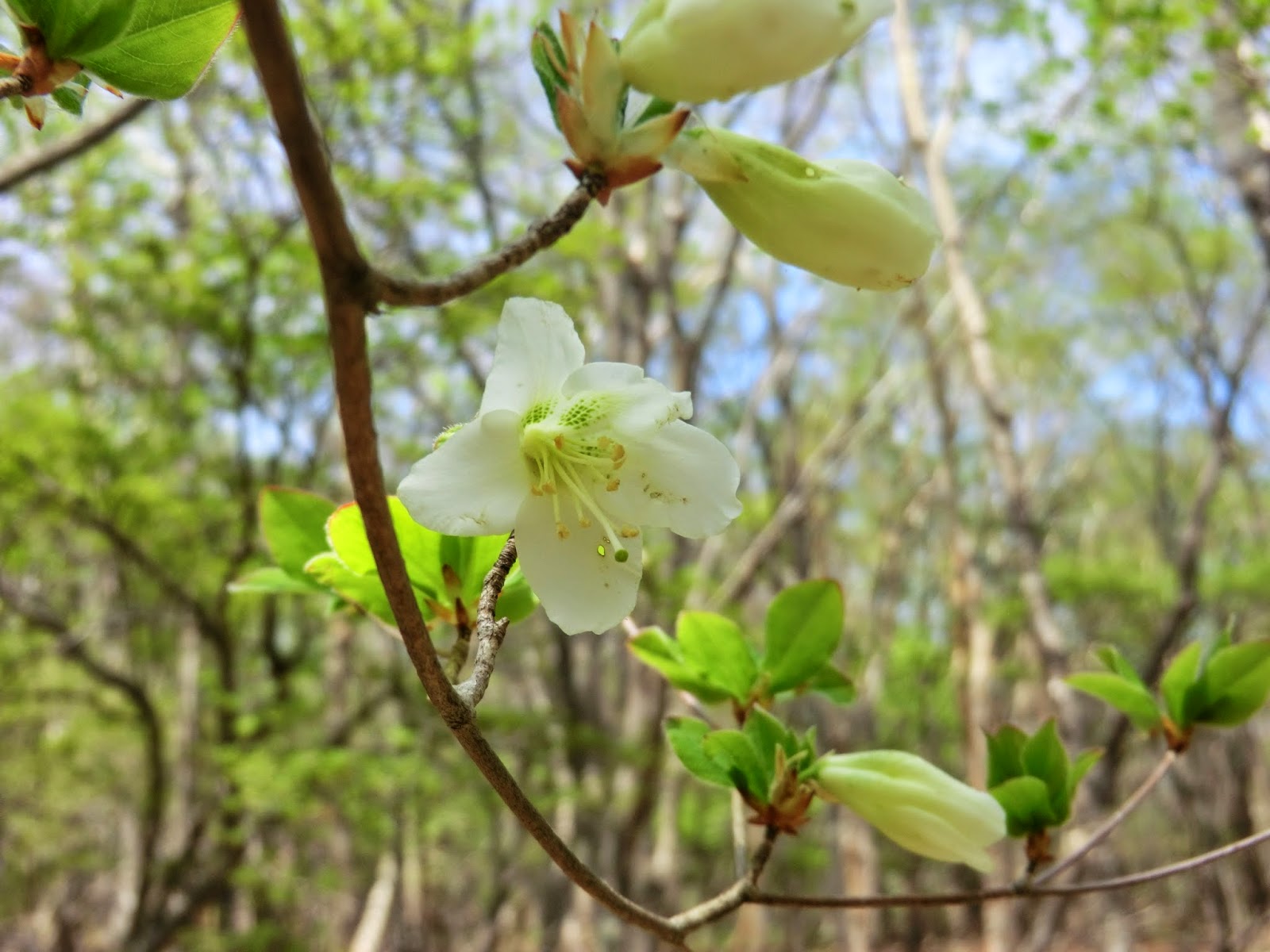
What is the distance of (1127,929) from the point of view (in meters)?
5.08

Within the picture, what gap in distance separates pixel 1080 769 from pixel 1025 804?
0.16 feet

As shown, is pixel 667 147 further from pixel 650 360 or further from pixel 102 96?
pixel 102 96

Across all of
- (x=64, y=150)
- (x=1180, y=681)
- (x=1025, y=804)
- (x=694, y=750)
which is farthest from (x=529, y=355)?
(x=64, y=150)

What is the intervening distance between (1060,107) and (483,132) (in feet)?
6.96

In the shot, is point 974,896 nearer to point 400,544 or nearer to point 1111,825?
point 1111,825

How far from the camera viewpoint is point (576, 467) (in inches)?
17.5

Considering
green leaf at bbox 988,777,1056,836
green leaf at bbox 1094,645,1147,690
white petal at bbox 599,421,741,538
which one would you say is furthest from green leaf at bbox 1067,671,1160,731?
white petal at bbox 599,421,741,538

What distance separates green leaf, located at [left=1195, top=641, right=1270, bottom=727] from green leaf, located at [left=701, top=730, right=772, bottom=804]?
0.32 meters

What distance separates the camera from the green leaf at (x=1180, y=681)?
25.1 inches

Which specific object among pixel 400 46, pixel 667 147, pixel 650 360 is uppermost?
pixel 400 46

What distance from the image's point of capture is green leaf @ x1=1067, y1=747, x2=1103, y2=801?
576 millimetres

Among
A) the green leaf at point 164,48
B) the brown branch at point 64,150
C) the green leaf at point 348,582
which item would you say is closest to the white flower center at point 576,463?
the green leaf at point 348,582

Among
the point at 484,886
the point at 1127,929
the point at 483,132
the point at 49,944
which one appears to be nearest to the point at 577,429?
the point at 483,132

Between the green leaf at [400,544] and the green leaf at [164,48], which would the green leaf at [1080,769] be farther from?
the green leaf at [164,48]
